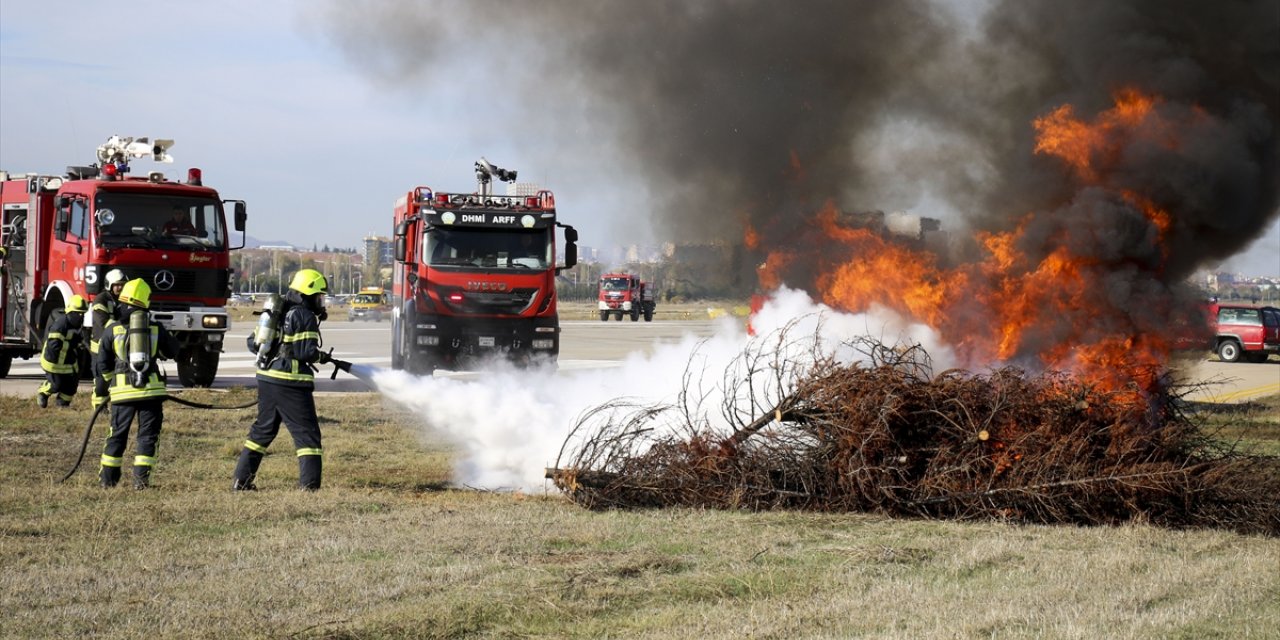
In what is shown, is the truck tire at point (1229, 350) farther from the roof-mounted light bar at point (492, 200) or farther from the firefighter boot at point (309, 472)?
the firefighter boot at point (309, 472)

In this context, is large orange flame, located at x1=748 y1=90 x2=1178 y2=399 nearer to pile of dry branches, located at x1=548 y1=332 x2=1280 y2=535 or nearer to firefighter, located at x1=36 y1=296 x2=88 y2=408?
pile of dry branches, located at x1=548 y1=332 x2=1280 y2=535

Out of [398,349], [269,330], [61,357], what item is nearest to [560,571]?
[269,330]

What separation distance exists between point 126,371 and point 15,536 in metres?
2.55

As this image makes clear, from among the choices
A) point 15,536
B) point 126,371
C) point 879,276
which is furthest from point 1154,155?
point 15,536

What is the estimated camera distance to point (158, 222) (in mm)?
18891

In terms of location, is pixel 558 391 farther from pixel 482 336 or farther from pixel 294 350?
pixel 482 336

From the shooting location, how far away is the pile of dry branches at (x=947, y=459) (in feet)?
29.6

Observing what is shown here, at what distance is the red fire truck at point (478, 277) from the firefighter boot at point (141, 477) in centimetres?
988

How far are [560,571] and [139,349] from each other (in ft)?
16.0

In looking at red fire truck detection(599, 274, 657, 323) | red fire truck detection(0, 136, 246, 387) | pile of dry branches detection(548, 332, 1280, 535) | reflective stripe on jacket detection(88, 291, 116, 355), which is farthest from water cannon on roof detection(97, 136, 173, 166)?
red fire truck detection(599, 274, 657, 323)

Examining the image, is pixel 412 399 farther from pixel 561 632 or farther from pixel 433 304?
pixel 433 304

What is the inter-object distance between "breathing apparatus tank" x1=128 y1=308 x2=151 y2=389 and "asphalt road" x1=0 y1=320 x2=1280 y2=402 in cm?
591

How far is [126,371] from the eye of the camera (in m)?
10.5

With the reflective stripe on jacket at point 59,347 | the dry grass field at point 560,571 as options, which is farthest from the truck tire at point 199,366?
the dry grass field at point 560,571
